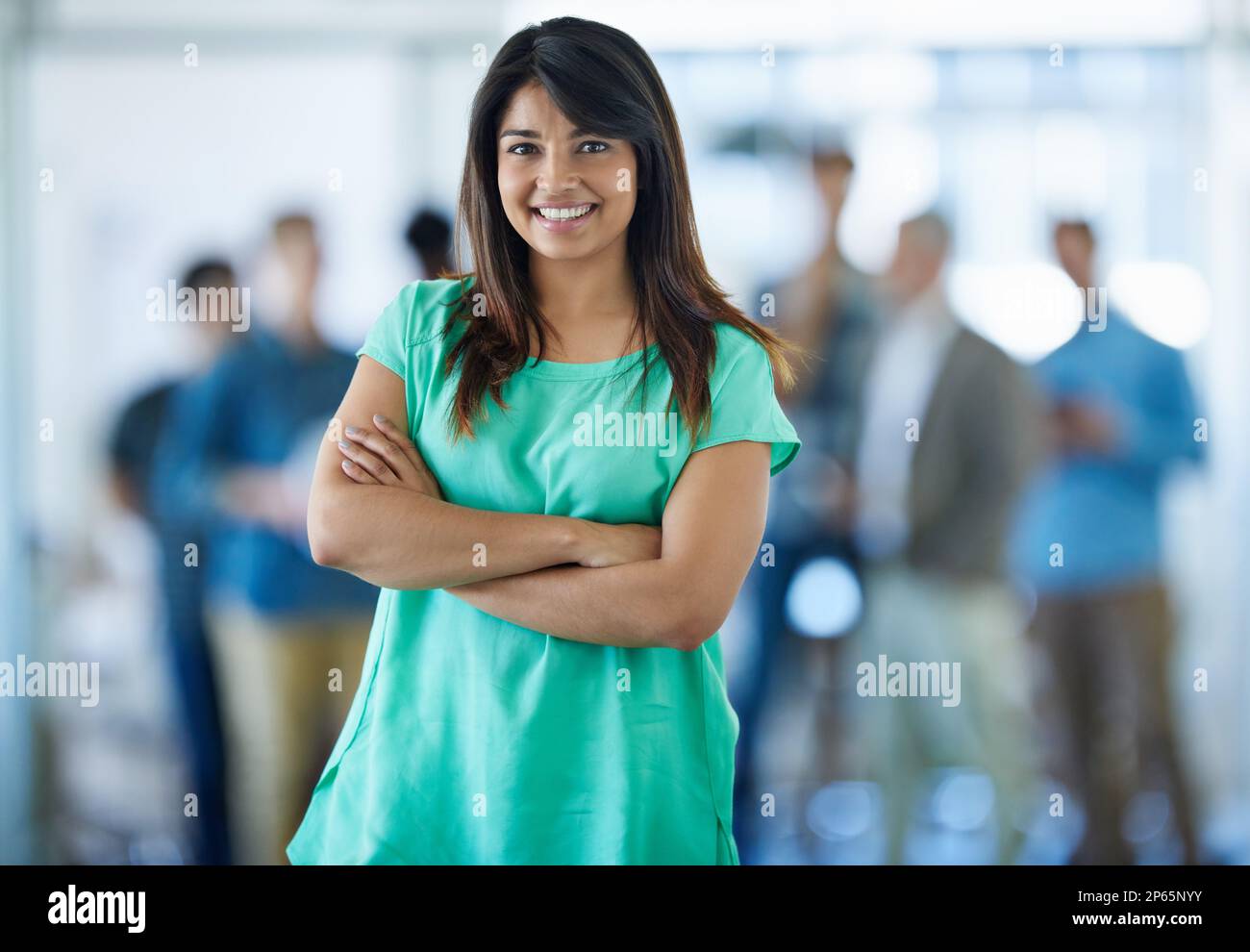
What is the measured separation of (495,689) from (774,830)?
1.48m

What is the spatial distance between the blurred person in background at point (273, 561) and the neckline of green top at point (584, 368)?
1.15m

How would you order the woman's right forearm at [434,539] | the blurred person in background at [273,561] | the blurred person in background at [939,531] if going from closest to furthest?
the woman's right forearm at [434,539], the blurred person in background at [273,561], the blurred person in background at [939,531]

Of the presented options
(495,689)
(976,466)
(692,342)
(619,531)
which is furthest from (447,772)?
(976,466)

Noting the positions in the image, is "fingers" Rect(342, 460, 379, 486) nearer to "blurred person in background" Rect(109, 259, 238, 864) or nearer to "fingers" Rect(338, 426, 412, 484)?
"fingers" Rect(338, 426, 412, 484)

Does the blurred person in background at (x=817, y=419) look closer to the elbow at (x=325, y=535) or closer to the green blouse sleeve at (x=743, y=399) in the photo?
the green blouse sleeve at (x=743, y=399)

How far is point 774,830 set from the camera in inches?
100

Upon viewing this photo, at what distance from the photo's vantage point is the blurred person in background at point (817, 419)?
8.04ft

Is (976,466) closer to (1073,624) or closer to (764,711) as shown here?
(1073,624)

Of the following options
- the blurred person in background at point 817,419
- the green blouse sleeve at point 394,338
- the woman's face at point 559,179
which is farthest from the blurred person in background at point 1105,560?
the green blouse sleeve at point 394,338

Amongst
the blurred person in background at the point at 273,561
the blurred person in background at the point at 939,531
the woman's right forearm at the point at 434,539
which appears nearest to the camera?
the woman's right forearm at the point at 434,539

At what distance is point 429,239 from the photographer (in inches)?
94.3

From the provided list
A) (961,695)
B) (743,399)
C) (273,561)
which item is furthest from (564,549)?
(961,695)

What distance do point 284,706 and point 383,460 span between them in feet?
4.26

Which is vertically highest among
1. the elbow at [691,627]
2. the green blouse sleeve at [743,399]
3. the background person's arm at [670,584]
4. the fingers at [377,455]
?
the green blouse sleeve at [743,399]
